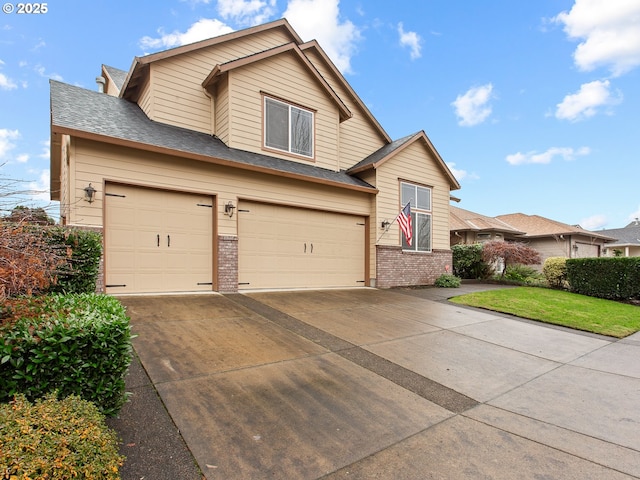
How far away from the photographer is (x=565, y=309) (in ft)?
29.6

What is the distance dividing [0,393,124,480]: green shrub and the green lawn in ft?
28.1

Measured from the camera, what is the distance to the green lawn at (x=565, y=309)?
7.48 metres

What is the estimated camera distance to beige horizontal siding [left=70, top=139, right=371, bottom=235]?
6.80 m

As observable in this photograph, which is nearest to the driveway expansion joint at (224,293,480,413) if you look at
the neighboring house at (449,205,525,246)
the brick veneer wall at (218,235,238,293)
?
the brick veneer wall at (218,235,238,293)

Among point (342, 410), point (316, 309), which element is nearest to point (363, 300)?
point (316, 309)

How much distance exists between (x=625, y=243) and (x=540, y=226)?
49.0 ft

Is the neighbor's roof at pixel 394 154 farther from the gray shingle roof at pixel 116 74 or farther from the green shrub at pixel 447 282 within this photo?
the gray shingle roof at pixel 116 74

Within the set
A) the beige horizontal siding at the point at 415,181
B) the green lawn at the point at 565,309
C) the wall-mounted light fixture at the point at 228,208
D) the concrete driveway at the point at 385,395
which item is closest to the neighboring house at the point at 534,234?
the beige horizontal siding at the point at 415,181

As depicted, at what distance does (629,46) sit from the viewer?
613 inches

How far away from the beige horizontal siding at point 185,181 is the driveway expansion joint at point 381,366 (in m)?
3.54

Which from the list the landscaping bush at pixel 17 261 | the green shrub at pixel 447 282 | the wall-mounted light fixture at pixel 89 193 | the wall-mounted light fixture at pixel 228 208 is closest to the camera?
the landscaping bush at pixel 17 261

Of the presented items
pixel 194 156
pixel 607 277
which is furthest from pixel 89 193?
pixel 607 277

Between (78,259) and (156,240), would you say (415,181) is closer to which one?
(156,240)

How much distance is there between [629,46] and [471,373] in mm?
19854
